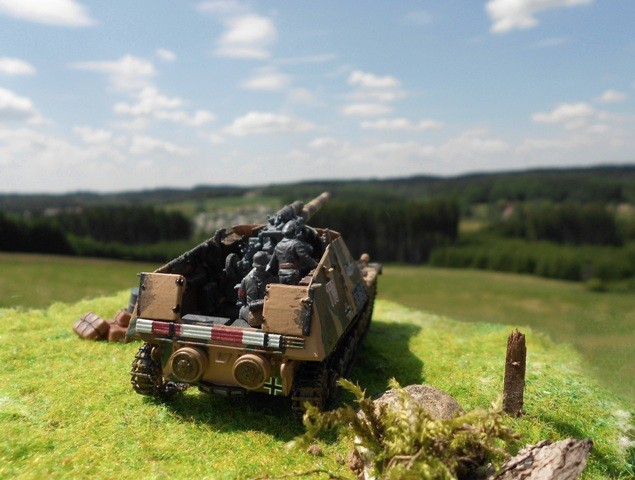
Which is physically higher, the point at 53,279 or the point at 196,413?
the point at 53,279

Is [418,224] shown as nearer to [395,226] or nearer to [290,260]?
[395,226]

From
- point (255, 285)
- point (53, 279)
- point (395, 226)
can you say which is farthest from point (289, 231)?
point (395, 226)

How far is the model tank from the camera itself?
741 cm

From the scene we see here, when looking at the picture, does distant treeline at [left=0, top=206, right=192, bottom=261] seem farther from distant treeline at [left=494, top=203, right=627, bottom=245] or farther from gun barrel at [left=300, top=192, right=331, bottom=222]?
distant treeline at [left=494, top=203, right=627, bottom=245]

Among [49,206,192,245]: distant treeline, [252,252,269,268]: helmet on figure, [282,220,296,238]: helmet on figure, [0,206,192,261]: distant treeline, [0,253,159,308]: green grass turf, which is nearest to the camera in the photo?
[252,252,269,268]: helmet on figure

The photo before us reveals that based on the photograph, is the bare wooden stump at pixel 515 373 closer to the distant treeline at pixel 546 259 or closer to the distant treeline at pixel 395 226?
the distant treeline at pixel 395 226

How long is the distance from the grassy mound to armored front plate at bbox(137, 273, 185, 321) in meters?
1.44

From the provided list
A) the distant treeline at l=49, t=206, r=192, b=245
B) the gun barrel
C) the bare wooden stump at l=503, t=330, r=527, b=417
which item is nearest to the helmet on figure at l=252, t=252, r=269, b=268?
the gun barrel

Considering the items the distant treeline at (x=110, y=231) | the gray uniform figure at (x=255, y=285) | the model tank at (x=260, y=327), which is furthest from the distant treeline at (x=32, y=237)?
the gray uniform figure at (x=255, y=285)

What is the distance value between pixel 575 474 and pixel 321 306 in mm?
3643

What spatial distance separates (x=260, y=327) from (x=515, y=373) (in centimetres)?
358

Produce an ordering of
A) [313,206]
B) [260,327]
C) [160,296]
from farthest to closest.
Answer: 1. [313,206]
2. [160,296]
3. [260,327]

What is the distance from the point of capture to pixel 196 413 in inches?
320

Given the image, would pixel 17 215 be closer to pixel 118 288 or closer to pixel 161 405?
pixel 118 288
